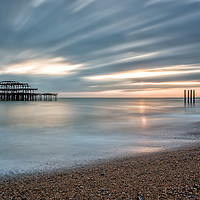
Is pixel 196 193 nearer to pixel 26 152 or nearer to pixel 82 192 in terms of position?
pixel 82 192

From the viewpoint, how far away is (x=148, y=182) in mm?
4047

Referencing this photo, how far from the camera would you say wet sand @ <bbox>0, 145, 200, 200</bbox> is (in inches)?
140

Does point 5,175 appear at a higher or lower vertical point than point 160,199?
lower

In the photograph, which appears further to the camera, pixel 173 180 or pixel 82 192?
pixel 173 180

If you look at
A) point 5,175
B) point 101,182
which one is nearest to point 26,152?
point 5,175

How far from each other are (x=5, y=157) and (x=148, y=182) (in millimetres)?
5527

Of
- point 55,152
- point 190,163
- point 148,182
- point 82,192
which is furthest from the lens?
point 55,152

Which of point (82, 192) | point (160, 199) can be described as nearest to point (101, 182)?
point (82, 192)

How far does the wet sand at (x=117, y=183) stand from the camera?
357 centimetres

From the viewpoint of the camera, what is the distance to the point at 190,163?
5215 mm

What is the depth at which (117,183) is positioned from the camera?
4105mm

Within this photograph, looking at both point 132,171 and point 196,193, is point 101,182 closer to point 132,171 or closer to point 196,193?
point 132,171

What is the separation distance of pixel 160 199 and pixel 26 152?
6210mm

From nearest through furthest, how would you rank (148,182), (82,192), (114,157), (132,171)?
1. (82,192)
2. (148,182)
3. (132,171)
4. (114,157)
